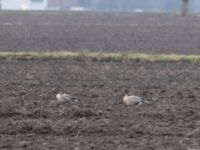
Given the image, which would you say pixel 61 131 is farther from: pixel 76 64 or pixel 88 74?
pixel 76 64

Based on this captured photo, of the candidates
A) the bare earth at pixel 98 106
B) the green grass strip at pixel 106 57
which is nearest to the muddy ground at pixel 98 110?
the bare earth at pixel 98 106

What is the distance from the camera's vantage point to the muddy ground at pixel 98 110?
840 centimetres

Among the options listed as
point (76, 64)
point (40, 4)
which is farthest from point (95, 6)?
point (76, 64)

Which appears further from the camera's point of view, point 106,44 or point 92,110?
point 106,44

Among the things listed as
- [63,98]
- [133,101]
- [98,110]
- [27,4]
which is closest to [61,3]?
[27,4]

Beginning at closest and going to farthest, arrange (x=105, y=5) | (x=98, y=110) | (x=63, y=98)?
1. (x=98, y=110)
2. (x=63, y=98)
3. (x=105, y=5)

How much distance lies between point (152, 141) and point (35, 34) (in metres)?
19.8

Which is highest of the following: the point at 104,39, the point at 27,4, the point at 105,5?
the point at 104,39

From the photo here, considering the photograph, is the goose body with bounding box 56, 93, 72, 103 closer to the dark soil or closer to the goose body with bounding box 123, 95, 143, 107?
the goose body with bounding box 123, 95, 143, 107

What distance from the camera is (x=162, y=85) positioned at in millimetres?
13562

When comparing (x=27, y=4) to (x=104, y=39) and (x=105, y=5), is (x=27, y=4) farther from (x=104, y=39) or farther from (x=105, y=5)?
(x=104, y=39)

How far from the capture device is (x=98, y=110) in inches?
407

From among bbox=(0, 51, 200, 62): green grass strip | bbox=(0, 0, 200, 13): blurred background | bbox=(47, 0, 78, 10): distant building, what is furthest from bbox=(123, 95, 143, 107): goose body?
bbox=(47, 0, 78, 10): distant building

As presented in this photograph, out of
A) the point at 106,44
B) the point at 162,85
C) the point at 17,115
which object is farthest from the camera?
the point at 106,44
